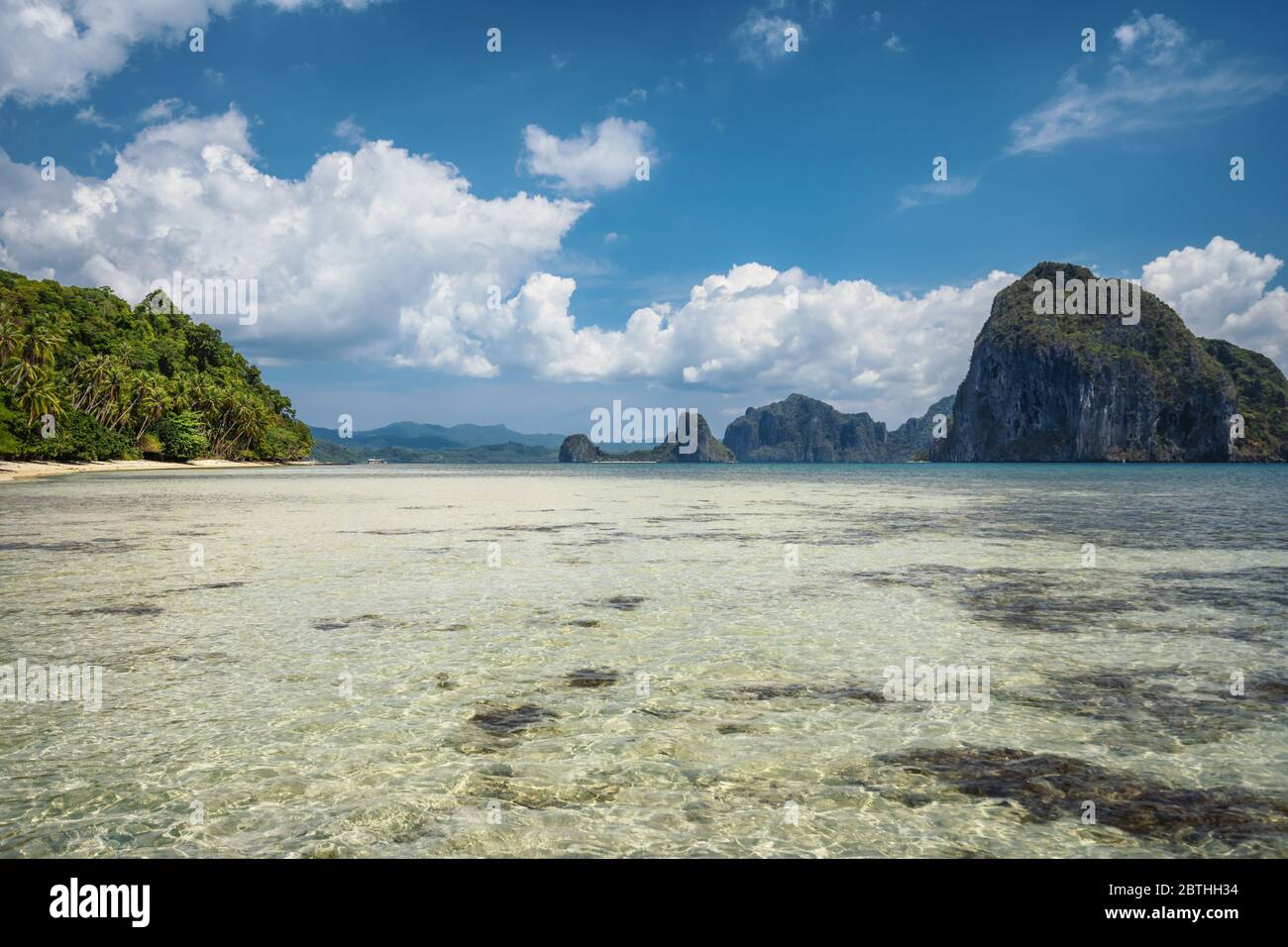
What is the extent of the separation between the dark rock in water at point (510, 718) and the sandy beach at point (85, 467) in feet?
270

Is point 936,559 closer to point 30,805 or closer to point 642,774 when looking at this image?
point 642,774

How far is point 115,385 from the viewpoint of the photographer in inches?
4545

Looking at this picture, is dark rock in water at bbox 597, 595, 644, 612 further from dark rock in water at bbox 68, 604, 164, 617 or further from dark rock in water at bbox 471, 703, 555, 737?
dark rock in water at bbox 68, 604, 164, 617

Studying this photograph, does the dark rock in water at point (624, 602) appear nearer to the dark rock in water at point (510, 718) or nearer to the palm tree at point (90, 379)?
the dark rock in water at point (510, 718)

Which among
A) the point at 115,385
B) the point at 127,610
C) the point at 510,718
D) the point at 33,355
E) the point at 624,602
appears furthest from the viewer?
the point at 115,385

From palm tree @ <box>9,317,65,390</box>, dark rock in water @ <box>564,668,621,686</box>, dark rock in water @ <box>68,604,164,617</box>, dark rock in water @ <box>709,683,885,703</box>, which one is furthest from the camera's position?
palm tree @ <box>9,317,65,390</box>

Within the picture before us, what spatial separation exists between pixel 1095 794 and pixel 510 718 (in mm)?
5992

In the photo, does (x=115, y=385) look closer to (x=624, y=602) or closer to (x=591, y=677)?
(x=624, y=602)

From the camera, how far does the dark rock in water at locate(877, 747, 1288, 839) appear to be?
6.10 metres

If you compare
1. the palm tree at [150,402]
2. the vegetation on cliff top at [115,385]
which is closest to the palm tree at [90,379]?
the vegetation on cliff top at [115,385]

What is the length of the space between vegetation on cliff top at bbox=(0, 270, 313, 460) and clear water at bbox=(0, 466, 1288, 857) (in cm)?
9063

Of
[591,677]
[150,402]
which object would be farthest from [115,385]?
[591,677]

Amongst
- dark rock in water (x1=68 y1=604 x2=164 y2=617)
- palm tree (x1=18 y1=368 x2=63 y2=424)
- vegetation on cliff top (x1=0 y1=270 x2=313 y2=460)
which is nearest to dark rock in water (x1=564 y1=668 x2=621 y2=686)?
dark rock in water (x1=68 y1=604 x2=164 y2=617)

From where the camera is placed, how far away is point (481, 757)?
754 centimetres
